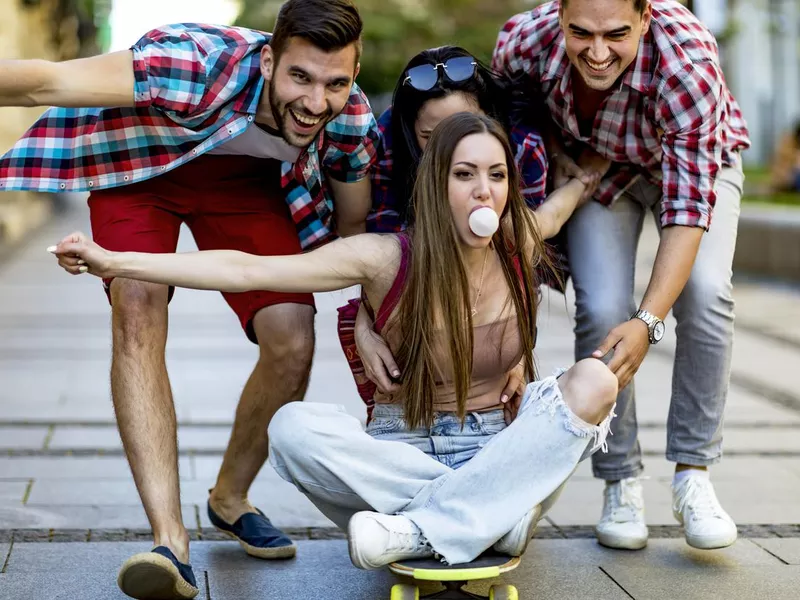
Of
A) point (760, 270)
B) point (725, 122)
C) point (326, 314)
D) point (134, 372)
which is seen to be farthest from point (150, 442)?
point (760, 270)

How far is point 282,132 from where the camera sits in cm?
335

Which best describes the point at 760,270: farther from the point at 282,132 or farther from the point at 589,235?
the point at 282,132

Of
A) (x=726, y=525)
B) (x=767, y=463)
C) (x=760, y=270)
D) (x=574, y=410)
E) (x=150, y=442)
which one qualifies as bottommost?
(x=760, y=270)

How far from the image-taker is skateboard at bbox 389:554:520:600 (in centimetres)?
283

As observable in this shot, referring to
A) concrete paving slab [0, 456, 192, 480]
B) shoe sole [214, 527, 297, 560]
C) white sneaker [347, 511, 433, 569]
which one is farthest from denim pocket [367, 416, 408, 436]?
concrete paving slab [0, 456, 192, 480]

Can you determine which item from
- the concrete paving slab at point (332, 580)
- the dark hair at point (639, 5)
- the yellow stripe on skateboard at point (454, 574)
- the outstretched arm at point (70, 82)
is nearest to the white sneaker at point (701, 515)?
the concrete paving slab at point (332, 580)

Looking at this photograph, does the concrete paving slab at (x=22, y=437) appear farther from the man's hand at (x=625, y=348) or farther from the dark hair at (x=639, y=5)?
the dark hair at (x=639, y=5)

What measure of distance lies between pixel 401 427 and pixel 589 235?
96 centimetres

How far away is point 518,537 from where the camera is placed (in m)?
2.94

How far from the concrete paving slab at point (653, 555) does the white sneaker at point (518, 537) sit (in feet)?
2.23

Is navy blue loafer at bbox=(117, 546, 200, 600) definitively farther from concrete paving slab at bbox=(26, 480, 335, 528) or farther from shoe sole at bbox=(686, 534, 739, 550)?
shoe sole at bbox=(686, 534, 739, 550)

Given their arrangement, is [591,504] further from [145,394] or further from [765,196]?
[765,196]

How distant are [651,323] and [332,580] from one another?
3.84 feet

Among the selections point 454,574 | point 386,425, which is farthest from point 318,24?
point 454,574
